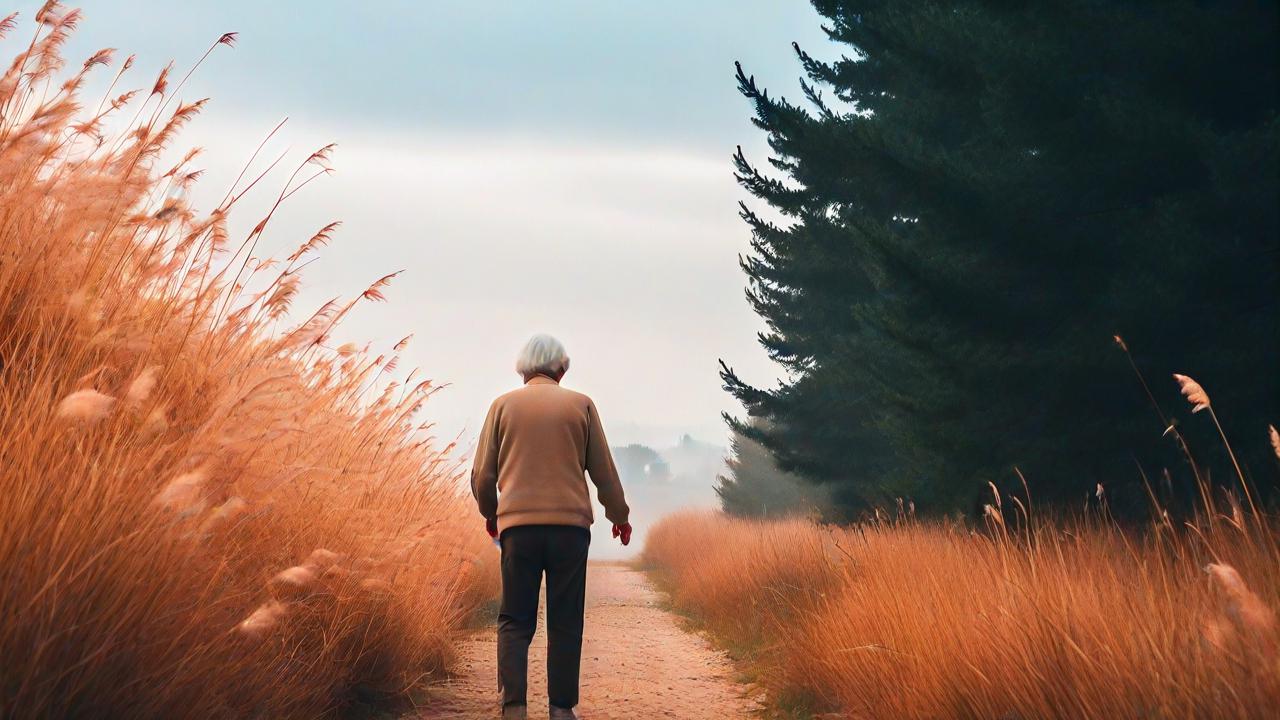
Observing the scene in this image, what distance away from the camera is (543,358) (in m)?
5.60

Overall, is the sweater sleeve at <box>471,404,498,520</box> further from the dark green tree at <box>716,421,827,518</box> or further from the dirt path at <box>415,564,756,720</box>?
the dark green tree at <box>716,421,827,518</box>

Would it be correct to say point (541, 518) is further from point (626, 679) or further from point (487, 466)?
point (626, 679)

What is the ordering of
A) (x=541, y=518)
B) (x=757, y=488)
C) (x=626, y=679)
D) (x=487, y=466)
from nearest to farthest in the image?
(x=541, y=518)
(x=487, y=466)
(x=626, y=679)
(x=757, y=488)

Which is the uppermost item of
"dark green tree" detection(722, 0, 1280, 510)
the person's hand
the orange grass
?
"dark green tree" detection(722, 0, 1280, 510)

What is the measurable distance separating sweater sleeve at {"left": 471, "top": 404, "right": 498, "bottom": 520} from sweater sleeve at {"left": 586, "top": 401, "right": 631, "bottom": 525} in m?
0.51

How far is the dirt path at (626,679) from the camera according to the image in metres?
6.02

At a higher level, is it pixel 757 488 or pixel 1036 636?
pixel 757 488

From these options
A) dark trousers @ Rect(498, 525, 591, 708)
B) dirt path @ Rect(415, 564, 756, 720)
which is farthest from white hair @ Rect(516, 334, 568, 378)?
dirt path @ Rect(415, 564, 756, 720)

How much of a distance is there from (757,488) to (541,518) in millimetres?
28164

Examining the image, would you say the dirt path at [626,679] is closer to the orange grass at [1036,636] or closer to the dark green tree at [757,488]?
the orange grass at [1036,636]

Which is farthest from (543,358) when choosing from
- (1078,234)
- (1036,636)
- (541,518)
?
(1078,234)

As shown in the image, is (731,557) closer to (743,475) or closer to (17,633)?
(17,633)

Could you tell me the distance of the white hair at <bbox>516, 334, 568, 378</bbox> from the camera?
5594 mm

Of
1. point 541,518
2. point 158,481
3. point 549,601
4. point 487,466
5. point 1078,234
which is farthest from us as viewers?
point 1078,234
